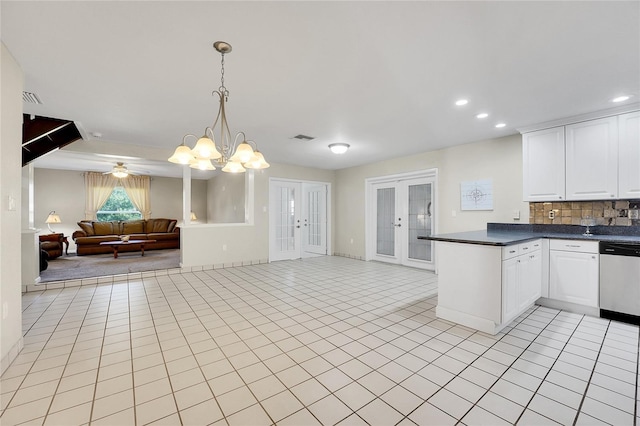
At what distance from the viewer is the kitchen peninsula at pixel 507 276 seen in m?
2.66

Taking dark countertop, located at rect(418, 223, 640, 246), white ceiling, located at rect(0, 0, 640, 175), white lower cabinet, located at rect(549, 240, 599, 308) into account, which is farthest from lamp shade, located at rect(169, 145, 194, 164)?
white lower cabinet, located at rect(549, 240, 599, 308)

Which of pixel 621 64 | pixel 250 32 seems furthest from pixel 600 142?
pixel 250 32

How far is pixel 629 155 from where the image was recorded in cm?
314

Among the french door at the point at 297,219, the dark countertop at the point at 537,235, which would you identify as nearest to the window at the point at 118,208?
the french door at the point at 297,219

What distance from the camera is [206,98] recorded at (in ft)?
9.87

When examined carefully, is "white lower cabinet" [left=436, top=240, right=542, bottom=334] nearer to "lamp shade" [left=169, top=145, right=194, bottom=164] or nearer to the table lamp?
"lamp shade" [left=169, top=145, right=194, bottom=164]

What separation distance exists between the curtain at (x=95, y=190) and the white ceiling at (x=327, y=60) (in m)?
5.59

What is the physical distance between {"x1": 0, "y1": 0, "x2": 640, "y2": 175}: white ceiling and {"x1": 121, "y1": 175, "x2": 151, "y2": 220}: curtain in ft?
18.7

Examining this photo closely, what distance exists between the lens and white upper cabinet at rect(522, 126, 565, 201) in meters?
3.62

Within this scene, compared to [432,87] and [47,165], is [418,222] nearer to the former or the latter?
[432,87]

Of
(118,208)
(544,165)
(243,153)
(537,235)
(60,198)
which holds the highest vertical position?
(544,165)

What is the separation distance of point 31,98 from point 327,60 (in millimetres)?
3335

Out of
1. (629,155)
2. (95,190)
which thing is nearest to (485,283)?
(629,155)

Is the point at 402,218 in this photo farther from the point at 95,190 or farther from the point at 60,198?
the point at 60,198
